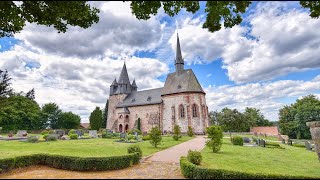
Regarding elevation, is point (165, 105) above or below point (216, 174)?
above

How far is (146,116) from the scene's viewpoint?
1735 inches

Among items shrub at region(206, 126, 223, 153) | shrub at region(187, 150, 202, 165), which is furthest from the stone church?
shrub at region(187, 150, 202, 165)

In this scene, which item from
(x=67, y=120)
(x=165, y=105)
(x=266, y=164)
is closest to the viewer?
(x=266, y=164)

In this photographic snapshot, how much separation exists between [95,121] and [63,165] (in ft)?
124

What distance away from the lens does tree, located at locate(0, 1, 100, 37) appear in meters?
6.05

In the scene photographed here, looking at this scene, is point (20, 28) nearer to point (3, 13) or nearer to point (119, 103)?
Answer: point (3, 13)

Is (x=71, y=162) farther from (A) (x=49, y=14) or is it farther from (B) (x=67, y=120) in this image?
(B) (x=67, y=120)

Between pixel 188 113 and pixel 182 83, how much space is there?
6178 mm

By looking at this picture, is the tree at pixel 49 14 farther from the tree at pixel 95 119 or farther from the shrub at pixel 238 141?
the tree at pixel 95 119

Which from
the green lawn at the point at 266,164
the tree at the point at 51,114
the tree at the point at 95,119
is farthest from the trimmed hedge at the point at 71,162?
the tree at the point at 51,114

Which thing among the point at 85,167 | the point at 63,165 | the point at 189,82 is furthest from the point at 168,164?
the point at 189,82

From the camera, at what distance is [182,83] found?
40.7 m

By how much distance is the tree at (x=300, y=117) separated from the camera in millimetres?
43375

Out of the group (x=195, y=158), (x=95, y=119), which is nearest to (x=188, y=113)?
(x=95, y=119)
